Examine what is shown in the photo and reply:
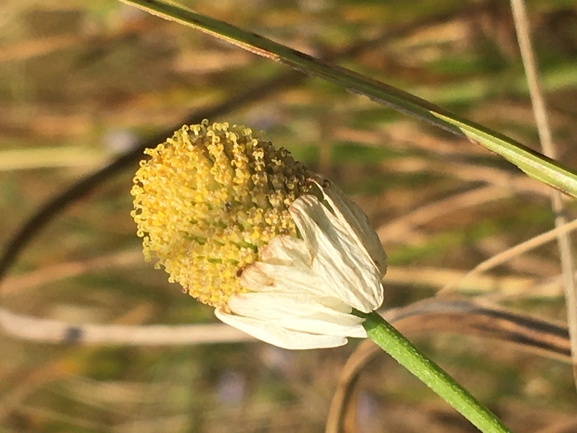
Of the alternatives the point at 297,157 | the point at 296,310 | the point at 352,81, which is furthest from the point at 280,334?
the point at 297,157

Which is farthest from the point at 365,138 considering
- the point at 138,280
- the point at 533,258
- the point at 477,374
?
the point at 138,280

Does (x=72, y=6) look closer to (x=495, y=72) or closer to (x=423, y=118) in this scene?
(x=495, y=72)

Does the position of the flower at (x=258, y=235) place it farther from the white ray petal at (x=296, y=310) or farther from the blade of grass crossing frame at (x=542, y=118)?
the blade of grass crossing frame at (x=542, y=118)

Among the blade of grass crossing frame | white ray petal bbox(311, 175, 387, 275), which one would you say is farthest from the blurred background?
white ray petal bbox(311, 175, 387, 275)

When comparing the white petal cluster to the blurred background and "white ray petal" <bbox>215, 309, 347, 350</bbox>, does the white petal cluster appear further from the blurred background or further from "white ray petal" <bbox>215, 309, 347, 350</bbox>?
A: the blurred background

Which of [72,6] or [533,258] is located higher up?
[72,6]

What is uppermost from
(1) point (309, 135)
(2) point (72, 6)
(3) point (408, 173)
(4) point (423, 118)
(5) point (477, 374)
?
(2) point (72, 6)
